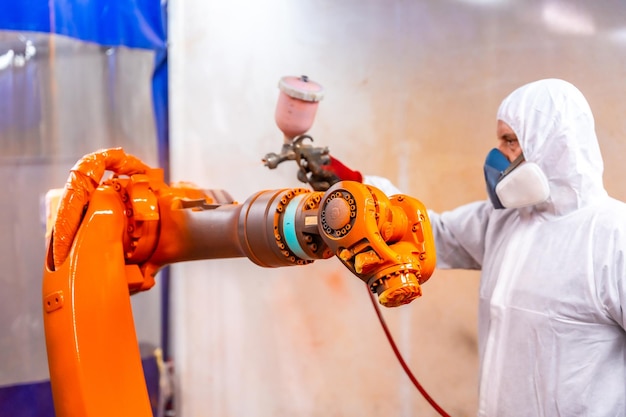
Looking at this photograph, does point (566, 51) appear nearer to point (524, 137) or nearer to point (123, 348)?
point (524, 137)

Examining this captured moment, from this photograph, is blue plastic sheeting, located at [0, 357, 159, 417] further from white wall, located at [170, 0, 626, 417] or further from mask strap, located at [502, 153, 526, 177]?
mask strap, located at [502, 153, 526, 177]

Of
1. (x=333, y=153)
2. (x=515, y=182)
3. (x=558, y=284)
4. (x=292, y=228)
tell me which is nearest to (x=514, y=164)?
(x=515, y=182)

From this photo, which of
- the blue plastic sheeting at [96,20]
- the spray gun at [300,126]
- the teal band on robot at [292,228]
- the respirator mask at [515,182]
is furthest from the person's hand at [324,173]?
the blue plastic sheeting at [96,20]

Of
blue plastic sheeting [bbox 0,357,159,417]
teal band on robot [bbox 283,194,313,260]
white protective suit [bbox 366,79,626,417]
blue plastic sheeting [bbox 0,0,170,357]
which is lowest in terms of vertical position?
blue plastic sheeting [bbox 0,357,159,417]

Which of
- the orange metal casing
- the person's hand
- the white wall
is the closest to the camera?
the orange metal casing

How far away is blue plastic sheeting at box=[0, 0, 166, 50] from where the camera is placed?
1.52 metres

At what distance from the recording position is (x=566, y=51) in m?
1.60

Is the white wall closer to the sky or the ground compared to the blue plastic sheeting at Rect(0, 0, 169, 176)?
closer to the ground

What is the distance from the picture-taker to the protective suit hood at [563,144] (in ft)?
4.44

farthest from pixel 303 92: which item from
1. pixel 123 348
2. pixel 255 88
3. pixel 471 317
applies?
pixel 471 317

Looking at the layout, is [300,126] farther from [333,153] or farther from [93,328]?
[93,328]

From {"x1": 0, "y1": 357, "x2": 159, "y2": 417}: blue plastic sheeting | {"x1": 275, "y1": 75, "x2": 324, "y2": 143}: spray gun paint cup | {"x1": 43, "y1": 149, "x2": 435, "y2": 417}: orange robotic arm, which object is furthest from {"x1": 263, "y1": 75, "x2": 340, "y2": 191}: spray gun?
{"x1": 0, "y1": 357, "x2": 159, "y2": 417}: blue plastic sheeting

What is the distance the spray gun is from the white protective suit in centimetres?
49

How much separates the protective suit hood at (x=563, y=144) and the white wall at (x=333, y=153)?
1.27 ft
